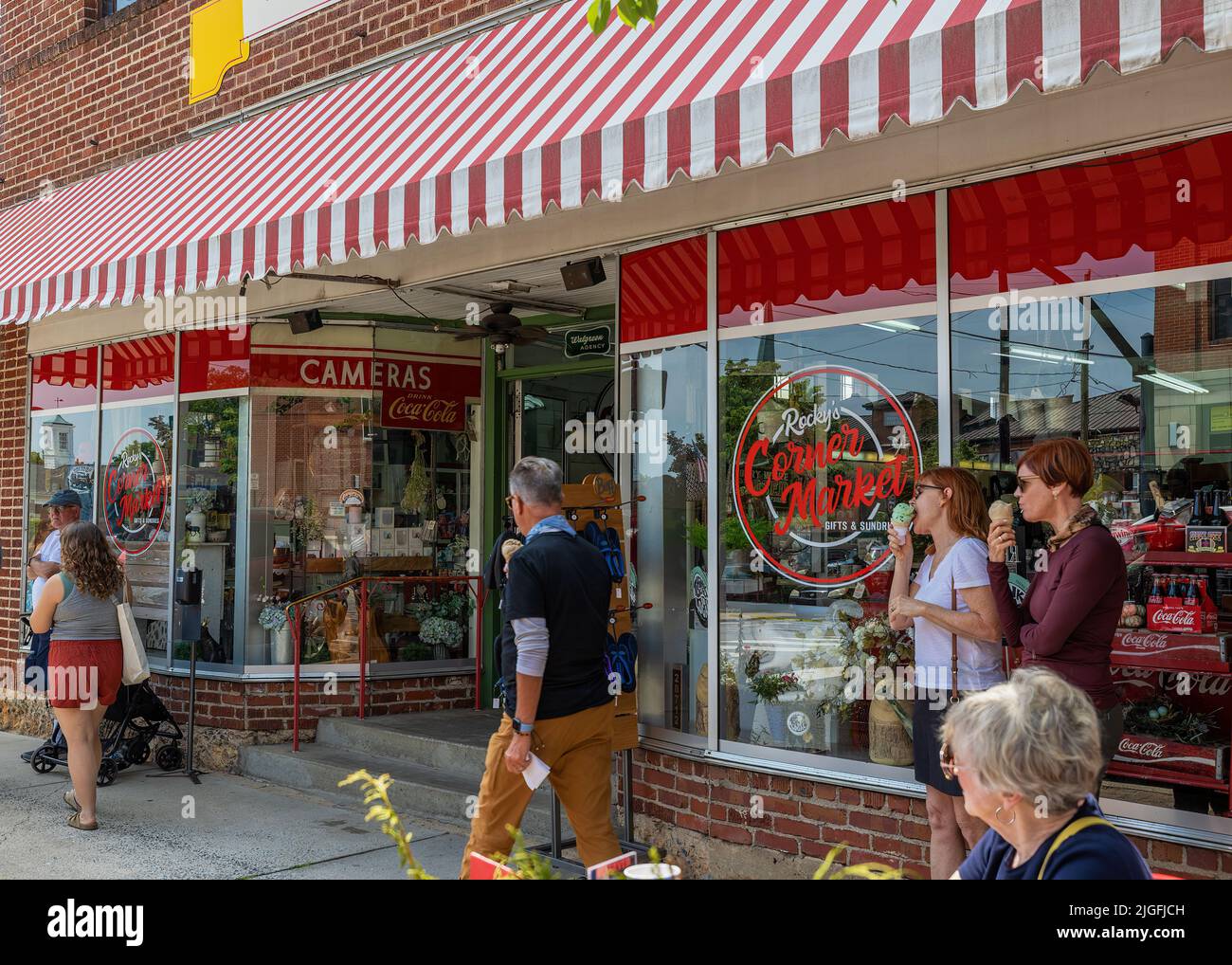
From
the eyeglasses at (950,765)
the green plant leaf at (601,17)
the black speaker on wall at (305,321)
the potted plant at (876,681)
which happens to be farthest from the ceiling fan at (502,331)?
the eyeglasses at (950,765)

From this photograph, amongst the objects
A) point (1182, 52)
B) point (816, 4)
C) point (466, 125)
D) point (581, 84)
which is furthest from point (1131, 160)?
point (466, 125)

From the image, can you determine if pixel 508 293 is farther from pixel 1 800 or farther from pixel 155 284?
pixel 1 800

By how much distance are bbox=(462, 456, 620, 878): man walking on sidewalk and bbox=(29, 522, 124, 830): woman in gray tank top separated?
3.45m

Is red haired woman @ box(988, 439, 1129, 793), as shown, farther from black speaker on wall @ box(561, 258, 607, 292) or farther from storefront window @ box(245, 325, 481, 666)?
storefront window @ box(245, 325, 481, 666)

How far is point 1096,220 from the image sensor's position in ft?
16.0

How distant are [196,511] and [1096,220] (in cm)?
726

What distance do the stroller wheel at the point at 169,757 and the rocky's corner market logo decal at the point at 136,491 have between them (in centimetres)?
190

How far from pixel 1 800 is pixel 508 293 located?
16.6 feet

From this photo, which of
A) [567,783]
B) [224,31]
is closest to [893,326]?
[567,783]

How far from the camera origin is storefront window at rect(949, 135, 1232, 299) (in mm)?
4566

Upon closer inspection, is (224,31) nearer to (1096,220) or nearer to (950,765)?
(1096,220)

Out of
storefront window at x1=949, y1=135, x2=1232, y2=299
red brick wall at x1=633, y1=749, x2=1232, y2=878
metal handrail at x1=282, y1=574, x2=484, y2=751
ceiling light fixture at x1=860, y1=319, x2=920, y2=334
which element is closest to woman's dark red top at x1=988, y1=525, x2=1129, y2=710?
red brick wall at x1=633, y1=749, x2=1232, y2=878

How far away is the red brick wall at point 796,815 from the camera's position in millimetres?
5074
